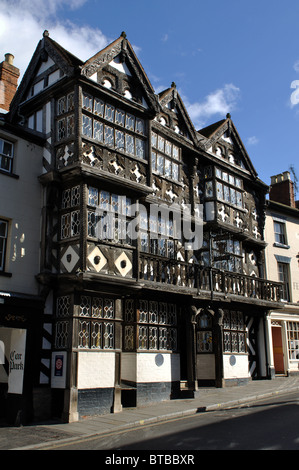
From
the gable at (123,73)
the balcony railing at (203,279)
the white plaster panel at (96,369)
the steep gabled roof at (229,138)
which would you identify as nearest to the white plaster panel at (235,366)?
the balcony railing at (203,279)

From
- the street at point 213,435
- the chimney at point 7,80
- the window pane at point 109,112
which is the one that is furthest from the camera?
the chimney at point 7,80

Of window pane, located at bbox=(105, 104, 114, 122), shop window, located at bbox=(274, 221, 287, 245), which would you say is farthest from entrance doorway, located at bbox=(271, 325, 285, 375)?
window pane, located at bbox=(105, 104, 114, 122)

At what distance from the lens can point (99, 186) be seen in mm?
14219

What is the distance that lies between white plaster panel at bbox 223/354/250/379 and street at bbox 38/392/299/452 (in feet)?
18.6

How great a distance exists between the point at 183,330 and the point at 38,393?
7434 millimetres

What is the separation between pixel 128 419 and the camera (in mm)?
12172

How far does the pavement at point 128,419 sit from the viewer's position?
32.7 ft

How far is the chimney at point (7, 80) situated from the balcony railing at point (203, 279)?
8722 millimetres

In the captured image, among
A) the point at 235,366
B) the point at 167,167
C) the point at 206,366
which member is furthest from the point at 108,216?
the point at 235,366

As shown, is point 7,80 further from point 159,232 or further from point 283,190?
point 283,190

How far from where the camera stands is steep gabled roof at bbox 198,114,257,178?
21.1m

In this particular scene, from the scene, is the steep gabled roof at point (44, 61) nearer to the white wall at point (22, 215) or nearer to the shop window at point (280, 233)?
the white wall at point (22, 215)

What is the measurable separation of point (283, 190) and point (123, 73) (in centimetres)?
1468
